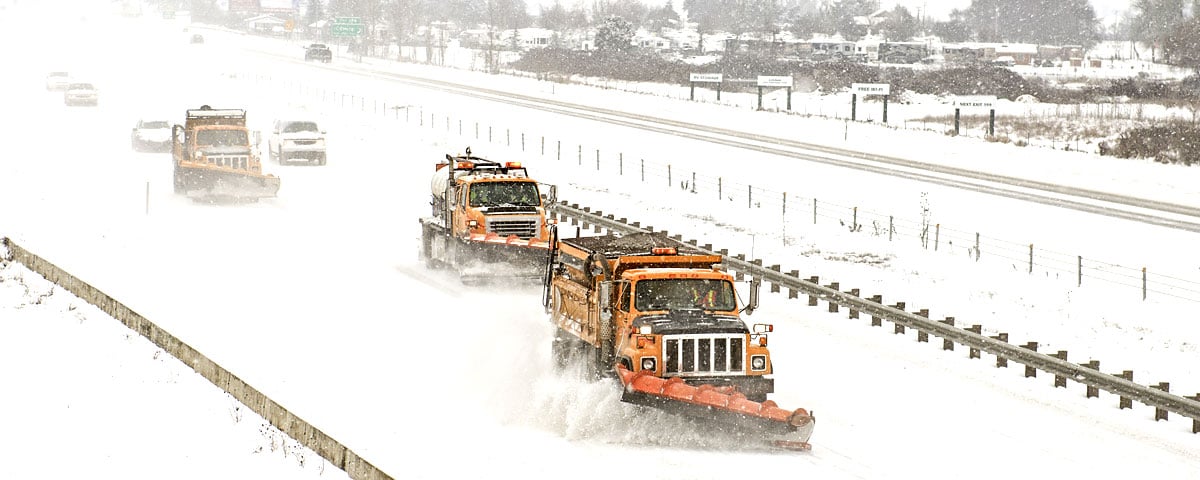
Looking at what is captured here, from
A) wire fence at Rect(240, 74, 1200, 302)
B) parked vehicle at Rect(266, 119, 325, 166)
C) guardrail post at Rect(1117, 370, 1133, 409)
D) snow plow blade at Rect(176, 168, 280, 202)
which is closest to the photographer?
guardrail post at Rect(1117, 370, 1133, 409)

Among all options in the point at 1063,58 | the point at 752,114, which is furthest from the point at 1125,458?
the point at 1063,58

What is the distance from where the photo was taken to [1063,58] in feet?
538

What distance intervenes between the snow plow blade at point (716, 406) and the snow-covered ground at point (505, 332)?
439mm

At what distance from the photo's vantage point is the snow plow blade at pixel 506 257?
26.1 metres

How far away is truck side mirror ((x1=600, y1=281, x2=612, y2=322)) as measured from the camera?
16.6 metres

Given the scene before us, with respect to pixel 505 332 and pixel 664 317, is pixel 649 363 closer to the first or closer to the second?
pixel 664 317

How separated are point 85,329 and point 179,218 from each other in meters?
13.3

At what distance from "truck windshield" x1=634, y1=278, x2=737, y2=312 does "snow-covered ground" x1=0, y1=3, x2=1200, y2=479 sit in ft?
3.93

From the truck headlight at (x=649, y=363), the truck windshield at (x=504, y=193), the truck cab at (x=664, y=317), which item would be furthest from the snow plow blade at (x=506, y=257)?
the truck headlight at (x=649, y=363)

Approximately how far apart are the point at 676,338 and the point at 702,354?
0.38 metres

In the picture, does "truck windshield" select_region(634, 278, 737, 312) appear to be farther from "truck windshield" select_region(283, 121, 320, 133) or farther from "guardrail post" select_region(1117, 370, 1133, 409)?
"truck windshield" select_region(283, 121, 320, 133)

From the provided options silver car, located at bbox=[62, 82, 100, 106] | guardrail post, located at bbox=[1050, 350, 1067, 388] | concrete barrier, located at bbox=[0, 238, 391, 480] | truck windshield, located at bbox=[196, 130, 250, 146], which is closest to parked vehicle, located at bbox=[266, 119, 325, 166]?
truck windshield, located at bbox=[196, 130, 250, 146]

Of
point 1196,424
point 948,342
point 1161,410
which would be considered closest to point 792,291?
point 948,342

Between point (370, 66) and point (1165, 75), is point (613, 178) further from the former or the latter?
point (1165, 75)
